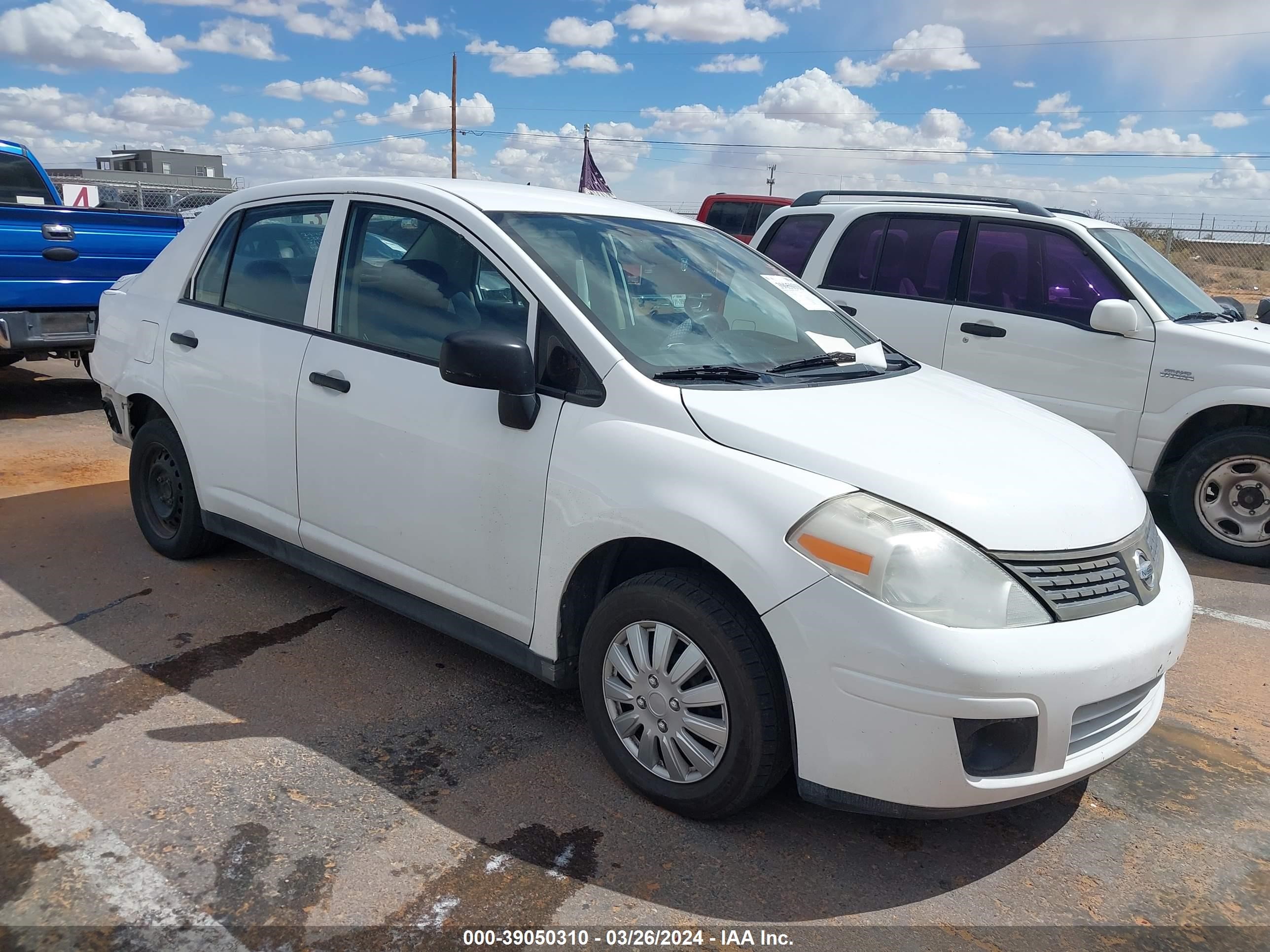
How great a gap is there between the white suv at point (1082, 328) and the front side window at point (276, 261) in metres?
3.39

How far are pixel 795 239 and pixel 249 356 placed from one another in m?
4.49

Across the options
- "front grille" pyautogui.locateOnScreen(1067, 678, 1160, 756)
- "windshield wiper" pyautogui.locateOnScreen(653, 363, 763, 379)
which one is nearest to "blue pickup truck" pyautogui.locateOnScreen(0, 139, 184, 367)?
"windshield wiper" pyautogui.locateOnScreen(653, 363, 763, 379)

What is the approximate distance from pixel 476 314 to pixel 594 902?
1.89 metres

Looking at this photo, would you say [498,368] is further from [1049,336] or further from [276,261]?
[1049,336]

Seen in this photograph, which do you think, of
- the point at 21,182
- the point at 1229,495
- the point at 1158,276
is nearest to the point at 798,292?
the point at 1229,495

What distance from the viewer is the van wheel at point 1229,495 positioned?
5.61 meters

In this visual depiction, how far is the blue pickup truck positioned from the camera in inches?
293

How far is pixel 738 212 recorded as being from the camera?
20.8 meters

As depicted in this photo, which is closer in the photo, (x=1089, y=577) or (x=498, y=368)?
(x=1089, y=577)

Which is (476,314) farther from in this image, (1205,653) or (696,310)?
(1205,653)

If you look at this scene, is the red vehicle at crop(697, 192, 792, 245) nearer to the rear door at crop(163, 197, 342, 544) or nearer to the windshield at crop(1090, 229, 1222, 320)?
the windshield at crop(1090, 229, 1222, 320)

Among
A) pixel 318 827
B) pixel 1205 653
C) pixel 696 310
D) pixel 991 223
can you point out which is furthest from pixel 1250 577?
pixel 318 827

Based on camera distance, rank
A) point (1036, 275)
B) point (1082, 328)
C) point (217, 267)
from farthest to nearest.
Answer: point (1036, 275)
point (1082, 328)
point (217, 267)

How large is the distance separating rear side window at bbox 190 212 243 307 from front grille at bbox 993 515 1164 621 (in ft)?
11.3
